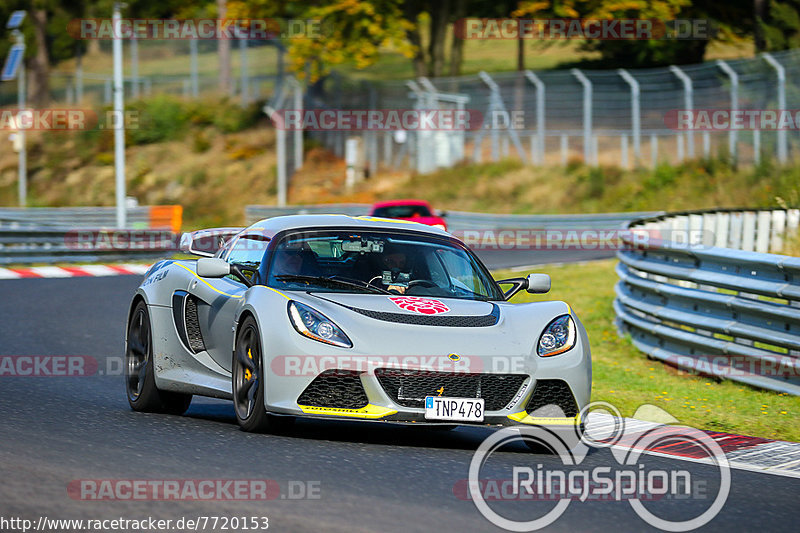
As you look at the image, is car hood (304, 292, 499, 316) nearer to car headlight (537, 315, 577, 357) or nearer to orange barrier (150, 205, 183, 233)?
car headlight (537, 315, 577, 357)

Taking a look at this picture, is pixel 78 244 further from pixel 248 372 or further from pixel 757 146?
pixel 248 372

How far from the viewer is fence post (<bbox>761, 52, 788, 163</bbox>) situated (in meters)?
30.2

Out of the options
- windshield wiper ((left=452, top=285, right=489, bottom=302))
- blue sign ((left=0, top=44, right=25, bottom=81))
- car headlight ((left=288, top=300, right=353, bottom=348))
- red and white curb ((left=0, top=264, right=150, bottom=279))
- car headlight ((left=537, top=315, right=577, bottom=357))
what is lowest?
red and white curb ((left=0, top=264, right=150, bottom=279))

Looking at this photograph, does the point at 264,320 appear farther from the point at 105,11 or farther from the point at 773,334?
the point at 105,11

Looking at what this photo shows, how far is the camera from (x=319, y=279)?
Result: 8.17 m

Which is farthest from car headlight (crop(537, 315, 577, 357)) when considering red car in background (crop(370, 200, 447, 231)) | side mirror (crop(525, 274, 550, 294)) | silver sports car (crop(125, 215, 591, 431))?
red car in background (crop(370, 200, 447, 231))

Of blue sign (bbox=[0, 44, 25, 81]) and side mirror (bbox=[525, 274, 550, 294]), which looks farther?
blue sign (bbox=[0, 44, 25, 81])

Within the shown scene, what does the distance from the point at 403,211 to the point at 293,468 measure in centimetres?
2241

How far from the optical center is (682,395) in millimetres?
10539

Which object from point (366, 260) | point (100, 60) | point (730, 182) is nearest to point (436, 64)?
point (730, 182)

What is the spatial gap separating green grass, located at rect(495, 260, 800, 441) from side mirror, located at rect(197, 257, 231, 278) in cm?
312

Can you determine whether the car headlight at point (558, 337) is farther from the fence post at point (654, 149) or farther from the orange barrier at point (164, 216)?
the orange barrier at point (164, 216)

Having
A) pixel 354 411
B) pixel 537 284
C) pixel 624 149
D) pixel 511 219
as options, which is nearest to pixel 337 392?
pixel 354 411

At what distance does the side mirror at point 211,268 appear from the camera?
802cm
